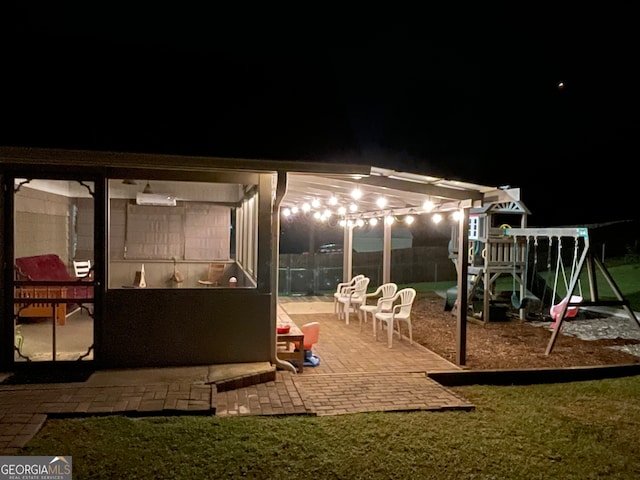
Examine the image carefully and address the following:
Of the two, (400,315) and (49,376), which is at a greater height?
(400,315)

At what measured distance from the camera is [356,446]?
158 inches

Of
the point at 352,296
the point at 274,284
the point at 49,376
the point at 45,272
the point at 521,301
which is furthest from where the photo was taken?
the point at 521,301

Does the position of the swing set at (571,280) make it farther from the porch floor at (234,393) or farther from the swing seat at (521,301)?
the porch floor at (234,393)

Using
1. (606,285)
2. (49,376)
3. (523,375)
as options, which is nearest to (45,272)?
(49,376)

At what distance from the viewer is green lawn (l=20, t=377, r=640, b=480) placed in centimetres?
360

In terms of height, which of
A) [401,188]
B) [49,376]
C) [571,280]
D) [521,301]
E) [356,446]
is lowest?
[356,446]

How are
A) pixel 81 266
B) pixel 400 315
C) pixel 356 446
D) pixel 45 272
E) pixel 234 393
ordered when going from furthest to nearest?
1. pixel 81 266
2. pixel 400 315
3. pixel 45 272
4. pixel 234 393
5. pixel 356 446

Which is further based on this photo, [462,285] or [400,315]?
[400,315]

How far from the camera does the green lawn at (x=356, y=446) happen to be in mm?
3604

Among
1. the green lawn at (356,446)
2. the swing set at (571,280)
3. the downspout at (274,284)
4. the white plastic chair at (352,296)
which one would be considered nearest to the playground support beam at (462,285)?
the green lawn at (356,446)

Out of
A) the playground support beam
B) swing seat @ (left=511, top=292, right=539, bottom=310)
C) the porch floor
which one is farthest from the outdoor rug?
swing seat @ (left=511, top=292, right=539, bottom=310)

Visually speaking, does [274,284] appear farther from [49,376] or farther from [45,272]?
[45,272]

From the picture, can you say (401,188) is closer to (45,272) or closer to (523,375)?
(523,375)

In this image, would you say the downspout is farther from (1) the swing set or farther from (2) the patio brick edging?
(1) the swing set
